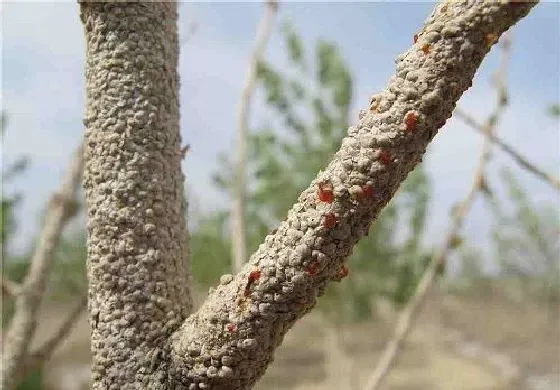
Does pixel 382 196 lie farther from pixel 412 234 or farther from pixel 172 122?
pixel 412 234

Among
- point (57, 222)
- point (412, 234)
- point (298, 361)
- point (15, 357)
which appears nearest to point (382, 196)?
point (15, 357)

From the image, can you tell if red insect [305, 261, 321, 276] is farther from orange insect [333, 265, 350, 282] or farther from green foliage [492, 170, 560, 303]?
green foliage [492, 170, 560, 303]

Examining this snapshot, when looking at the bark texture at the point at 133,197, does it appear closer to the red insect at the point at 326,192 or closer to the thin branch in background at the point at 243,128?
the red insect at the point at 326,192

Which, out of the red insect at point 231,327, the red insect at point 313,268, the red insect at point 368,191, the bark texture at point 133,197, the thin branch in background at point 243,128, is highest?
the thin branch in background at point 243,128

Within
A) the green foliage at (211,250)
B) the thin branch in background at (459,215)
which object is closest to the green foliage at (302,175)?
the green foliage at (211,250)

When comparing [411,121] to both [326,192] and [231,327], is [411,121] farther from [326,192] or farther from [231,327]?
[231,327]

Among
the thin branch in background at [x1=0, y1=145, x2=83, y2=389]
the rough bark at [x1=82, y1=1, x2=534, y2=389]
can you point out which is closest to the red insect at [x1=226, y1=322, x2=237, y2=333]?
the rough bark at [x1=82, y1=1, x2=534, y2=389]
